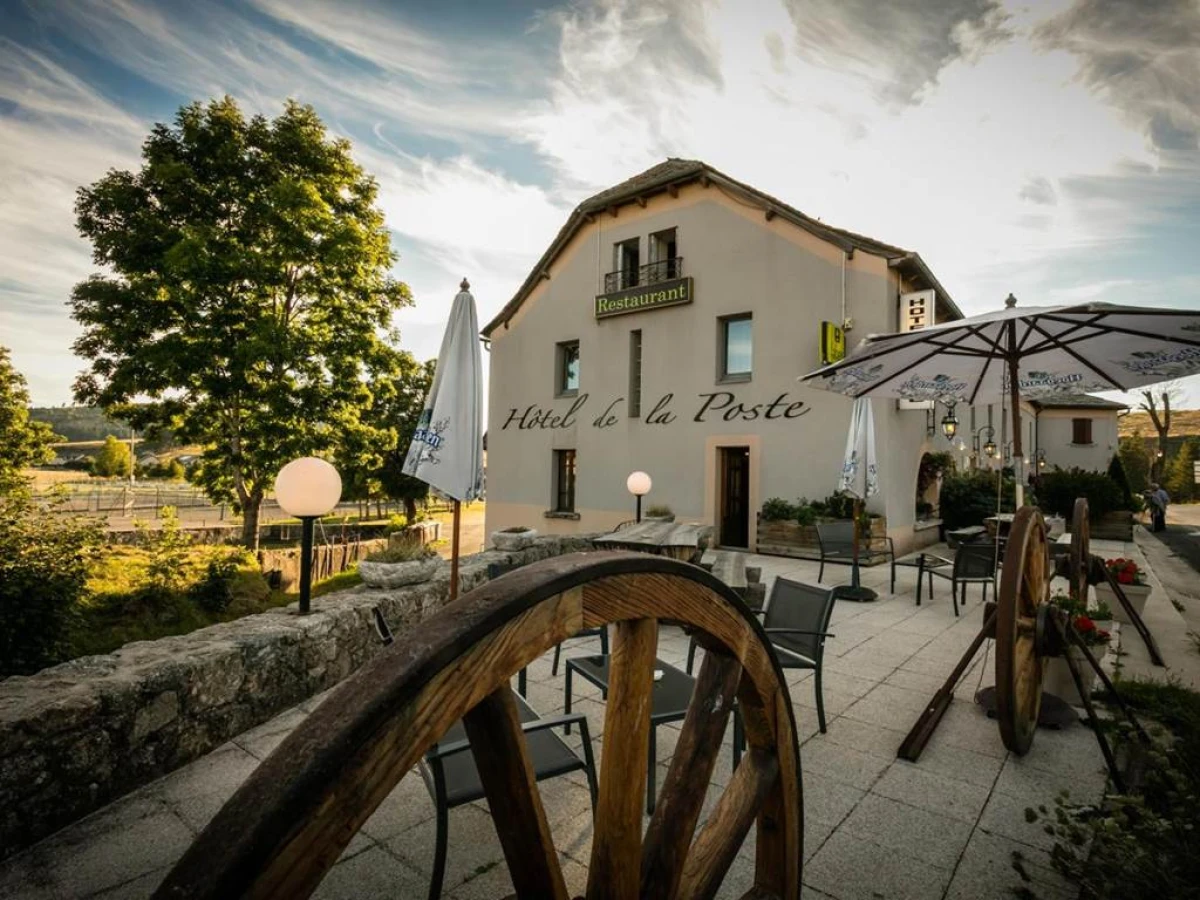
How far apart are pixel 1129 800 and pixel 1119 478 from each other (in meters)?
25.0

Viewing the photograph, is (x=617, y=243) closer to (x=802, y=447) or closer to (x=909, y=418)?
(x=802, y=447)

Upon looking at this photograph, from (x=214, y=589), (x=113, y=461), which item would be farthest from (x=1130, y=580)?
(x=113, y=461)

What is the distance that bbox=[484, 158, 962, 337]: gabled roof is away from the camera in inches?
416

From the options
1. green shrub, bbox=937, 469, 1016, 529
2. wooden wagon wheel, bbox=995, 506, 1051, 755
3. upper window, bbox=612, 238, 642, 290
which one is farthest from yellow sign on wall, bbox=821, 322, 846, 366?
wooden wagon wheel, bbox=995, 506, 1051, 755

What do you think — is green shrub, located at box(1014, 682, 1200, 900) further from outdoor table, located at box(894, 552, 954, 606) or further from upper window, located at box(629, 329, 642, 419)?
upper window, located at box(629, 329, 642, 419)

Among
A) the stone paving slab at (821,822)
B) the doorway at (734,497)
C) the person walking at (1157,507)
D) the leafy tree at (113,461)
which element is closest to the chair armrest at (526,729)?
the stone paving slab at (821,822)

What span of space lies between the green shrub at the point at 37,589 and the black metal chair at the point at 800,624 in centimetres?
472

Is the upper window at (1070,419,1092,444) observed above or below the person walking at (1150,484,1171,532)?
above

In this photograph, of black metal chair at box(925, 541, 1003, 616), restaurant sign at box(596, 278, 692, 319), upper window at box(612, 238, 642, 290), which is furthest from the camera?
upper window at box(612, 238, 642, 290)

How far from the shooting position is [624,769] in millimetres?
949

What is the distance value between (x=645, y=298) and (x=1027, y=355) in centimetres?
958

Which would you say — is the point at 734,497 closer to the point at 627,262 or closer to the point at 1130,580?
the point at 627,262

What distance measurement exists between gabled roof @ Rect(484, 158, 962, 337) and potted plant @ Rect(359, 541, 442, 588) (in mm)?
10037

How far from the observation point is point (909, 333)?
3770mm
